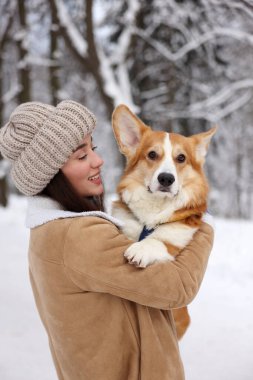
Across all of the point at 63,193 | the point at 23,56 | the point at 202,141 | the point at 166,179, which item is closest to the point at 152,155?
the point at 166,179

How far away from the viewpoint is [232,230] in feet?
24.4

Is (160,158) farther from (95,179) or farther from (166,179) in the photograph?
(95,179)

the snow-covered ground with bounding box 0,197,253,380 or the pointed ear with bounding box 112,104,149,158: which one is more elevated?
the pointed ear with bounding box 112,104,149,158

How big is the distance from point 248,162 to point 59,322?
15985 mm

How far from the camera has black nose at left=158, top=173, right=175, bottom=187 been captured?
2.04 metres

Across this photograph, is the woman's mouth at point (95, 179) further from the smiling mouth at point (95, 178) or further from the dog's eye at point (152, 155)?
the dog's eye at point (152, 155)

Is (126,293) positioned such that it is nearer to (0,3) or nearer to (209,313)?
(209,313)

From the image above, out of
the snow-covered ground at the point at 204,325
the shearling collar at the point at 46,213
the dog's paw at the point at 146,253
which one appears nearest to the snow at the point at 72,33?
the snow-covered ground at the point at 204,325

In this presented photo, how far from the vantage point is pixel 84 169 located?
1809 millimetres

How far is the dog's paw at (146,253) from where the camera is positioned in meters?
1.54

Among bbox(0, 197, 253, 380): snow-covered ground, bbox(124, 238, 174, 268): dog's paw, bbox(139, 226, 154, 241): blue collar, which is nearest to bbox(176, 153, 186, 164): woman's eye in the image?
bbox(139, 226, 154, 241): blue collar

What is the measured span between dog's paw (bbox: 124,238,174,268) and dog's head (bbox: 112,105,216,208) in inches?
14.4

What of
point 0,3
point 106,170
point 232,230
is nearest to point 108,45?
point 0,3

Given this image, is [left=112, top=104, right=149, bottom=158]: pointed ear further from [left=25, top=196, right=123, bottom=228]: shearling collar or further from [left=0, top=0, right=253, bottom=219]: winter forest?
[left=0, top=0, right=253, bottom=219]: winter forest
